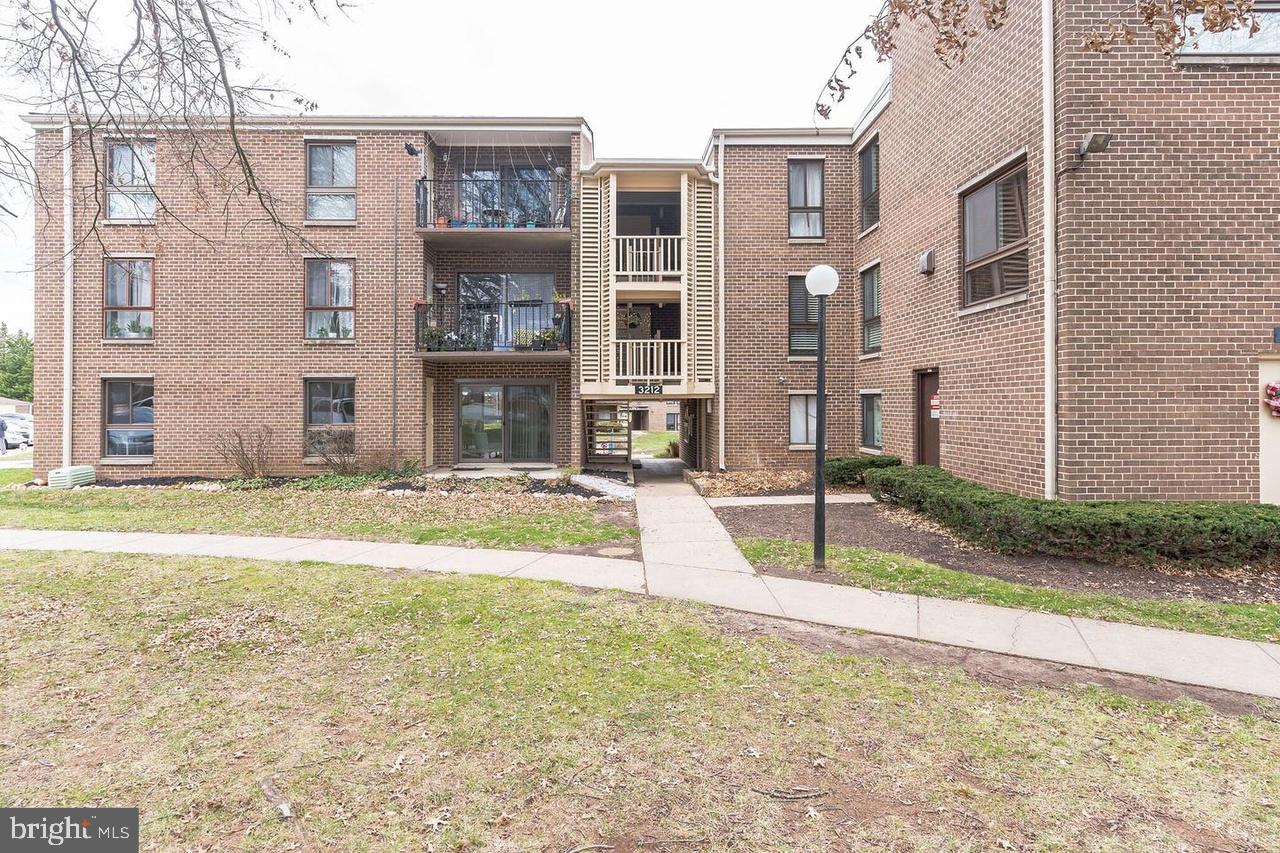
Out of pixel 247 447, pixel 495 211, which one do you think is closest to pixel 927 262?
pixel 495 211

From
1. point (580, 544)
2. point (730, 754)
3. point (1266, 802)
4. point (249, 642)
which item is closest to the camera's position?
point (1266, 802)

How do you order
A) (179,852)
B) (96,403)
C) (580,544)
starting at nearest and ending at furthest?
(179,852), (580,544), (96,403)

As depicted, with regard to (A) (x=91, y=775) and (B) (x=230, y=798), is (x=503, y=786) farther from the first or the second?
(A) (x=91, y=775)

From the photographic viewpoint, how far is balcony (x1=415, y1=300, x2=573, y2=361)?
13.9 meters

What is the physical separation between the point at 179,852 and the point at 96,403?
A: 53.8 ft

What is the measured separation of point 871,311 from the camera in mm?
14016

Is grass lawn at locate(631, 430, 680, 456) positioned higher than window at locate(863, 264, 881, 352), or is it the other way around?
window at locate(863, 264, 881, 352)

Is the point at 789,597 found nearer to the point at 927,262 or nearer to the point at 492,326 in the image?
the point at 927,262

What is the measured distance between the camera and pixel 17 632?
4414 mm

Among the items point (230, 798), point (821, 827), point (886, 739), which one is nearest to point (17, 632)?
point (230, 798)

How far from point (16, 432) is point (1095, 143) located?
Answer: 4023 centimetres

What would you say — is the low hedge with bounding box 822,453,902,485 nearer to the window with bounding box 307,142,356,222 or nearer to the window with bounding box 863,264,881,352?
the window with bounding box 863,264,881,352

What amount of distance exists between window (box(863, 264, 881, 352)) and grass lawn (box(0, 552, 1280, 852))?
11.1m

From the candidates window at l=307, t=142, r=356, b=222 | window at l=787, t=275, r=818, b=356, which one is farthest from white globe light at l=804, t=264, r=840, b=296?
window at l=307, t=142, r=356, b=222
